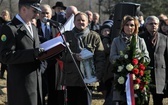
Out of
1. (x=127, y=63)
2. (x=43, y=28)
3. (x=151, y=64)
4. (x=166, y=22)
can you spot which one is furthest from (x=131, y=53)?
(x=166, y=22)

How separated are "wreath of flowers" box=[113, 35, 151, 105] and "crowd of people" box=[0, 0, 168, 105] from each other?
0.19 metres

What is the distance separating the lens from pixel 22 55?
14.9ft

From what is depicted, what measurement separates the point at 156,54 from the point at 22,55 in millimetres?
3214

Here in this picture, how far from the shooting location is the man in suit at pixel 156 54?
7021 millimetres

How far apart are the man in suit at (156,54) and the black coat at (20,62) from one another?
282 cm

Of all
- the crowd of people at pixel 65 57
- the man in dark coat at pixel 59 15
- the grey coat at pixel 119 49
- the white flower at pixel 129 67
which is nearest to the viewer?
the crowd of people at pixel 65 57

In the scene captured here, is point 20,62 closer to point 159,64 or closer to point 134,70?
point 134,70

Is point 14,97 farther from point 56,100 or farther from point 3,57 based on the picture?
point 56,100

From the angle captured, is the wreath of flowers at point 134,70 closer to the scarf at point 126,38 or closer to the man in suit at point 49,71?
Result: the scarf at point 126,38

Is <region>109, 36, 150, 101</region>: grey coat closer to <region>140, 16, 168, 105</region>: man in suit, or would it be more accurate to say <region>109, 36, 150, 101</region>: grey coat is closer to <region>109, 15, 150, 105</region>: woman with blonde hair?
<region>109, 15, 150, 105</region>: woman with blonde hair

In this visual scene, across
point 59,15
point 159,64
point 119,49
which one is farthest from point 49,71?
point 159,64

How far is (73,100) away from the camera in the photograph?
6.50 metres

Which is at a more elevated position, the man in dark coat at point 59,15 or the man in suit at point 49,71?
the man in dark coat at point 59,15

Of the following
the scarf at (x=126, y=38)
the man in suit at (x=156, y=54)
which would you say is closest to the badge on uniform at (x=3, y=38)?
the scarf at (x=126, y=38)
